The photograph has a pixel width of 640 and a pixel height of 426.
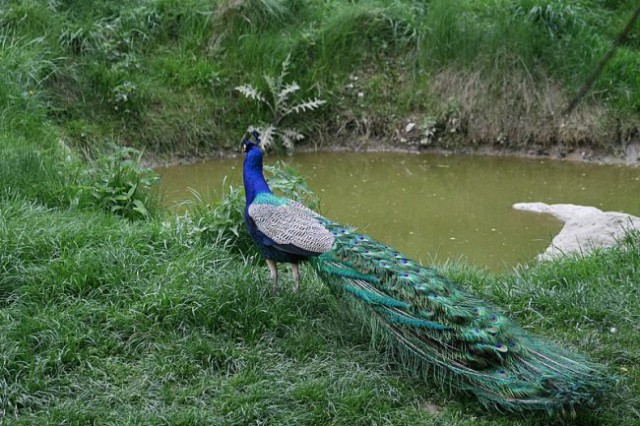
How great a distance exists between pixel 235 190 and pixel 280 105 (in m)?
4.34

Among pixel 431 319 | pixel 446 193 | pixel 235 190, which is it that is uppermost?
pixel 431 319

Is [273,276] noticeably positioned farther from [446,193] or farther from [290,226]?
[446,193]

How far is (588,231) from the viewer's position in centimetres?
693

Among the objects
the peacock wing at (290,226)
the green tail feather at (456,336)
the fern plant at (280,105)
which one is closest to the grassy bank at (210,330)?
the green tail feather at (456,336)

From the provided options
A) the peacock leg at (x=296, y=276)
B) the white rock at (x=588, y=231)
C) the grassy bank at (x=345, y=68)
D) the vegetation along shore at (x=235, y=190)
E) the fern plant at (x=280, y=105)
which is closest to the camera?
the vegetation along shore at (x=235, y=190)

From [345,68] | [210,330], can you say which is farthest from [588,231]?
[345,68]

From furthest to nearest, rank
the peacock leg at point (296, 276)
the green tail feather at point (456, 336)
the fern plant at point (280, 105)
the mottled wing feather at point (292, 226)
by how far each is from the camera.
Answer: the fern plant at point (280, 105), the peacock leg at point (296, 276), the mottled wing feather at point (292, 226), the green tail feather at point (456, 336)

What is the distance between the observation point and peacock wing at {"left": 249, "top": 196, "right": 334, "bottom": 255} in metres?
4.90

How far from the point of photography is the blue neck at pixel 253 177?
5219 millimetres

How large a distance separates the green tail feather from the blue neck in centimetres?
57

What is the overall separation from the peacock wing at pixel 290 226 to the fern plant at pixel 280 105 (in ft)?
15.9

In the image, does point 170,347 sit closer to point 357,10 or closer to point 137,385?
point 137,385

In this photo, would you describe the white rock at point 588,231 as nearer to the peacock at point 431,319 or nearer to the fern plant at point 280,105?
the peacock at point 431,319

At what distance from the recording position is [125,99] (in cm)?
972
